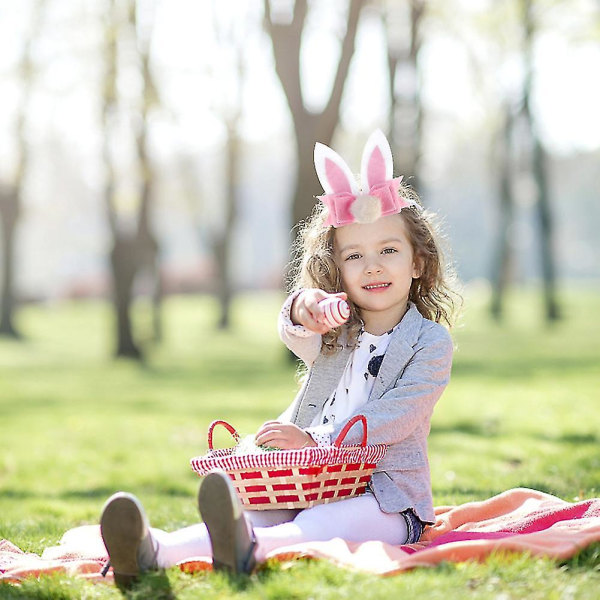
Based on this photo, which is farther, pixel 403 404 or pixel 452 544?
pixel 403 404

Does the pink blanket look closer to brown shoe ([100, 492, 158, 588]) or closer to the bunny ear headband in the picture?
brown shoe ([100, 492, 158, 588])

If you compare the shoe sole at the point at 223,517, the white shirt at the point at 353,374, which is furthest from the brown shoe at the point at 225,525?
the white shirt at the point at 353,374

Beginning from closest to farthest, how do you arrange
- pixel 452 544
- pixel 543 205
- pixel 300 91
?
pixel 452 544, pixel 300 91, pixel 543 205

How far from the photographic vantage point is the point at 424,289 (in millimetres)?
3732

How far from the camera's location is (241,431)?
24.2 ft

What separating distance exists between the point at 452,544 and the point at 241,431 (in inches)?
181

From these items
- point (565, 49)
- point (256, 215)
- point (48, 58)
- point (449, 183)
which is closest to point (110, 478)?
point (48, 58)

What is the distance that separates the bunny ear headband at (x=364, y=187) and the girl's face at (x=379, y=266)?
0.21ft

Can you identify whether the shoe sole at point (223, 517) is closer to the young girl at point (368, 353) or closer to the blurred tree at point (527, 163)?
the young girl at point (368, 353)

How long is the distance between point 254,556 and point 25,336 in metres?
21.6

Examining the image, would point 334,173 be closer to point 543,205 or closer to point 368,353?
point 368,353

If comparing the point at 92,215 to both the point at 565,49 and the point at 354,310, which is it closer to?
the point at 565,49

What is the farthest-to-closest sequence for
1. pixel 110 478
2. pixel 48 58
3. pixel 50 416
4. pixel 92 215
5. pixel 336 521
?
pixel 92 215 → pixel 48 58 → pixel 50 416 → pixel 110 478 → pixel 336 521

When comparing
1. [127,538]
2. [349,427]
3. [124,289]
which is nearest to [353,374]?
[349,427]
